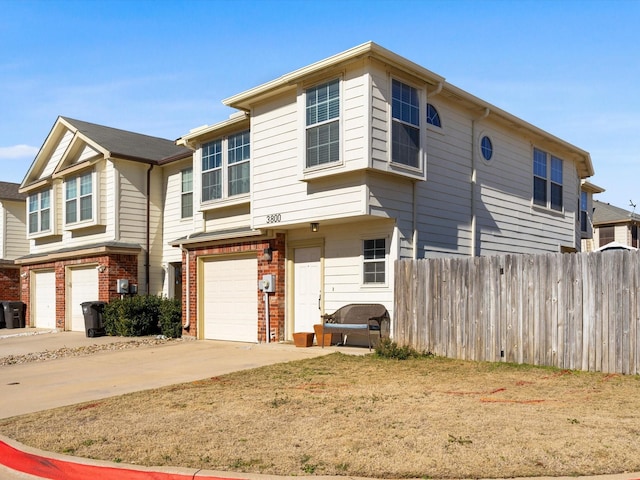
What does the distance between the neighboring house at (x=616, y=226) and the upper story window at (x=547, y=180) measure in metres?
15.1

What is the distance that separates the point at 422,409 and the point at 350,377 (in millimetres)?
2590

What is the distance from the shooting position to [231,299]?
16.4m

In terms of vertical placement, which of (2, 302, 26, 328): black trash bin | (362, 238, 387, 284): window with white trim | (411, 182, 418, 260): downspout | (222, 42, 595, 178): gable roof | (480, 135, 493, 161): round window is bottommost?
(2, 302, 26, 328): black trash bin

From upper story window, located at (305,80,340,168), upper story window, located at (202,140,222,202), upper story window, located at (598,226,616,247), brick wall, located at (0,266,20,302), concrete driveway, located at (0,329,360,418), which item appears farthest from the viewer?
upper story window, located at (598,226,616,247)

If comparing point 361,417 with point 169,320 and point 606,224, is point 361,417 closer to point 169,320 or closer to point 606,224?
point 169,320

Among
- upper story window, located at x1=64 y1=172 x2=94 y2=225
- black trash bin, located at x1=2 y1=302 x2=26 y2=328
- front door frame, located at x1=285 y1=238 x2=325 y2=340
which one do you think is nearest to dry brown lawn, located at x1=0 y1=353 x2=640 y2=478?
front door frame, located at x1=285 y1=238 x2=325 y2=340

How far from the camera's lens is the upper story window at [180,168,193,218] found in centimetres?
1936

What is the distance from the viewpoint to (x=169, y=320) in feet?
58.3

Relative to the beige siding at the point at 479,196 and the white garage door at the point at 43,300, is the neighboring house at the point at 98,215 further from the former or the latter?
the beige siding at the point at 479,196

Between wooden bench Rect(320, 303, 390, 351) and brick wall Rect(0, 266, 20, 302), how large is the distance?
68.6ft

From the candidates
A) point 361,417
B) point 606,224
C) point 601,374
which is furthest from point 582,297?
point 606,224

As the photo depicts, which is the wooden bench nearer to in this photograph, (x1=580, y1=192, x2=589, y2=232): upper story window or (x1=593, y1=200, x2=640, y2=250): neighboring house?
(x1=580, y1=192, x2=589, y2=232): upper story window

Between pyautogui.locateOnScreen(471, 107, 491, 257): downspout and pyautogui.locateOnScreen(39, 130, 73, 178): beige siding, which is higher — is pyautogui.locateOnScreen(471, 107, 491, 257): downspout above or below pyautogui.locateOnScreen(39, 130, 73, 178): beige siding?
below

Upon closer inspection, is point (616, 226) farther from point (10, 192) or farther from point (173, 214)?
point (10, 192)
